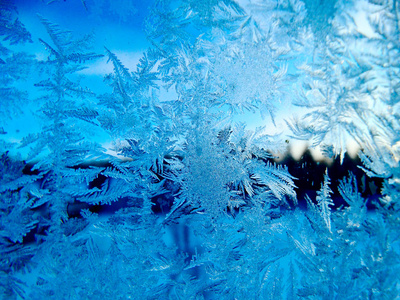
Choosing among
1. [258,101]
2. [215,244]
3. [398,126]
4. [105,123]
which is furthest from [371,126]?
[105,123]

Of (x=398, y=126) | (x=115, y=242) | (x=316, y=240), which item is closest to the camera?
(x=398, y=126)

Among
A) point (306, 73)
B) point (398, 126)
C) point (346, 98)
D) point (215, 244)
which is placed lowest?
point (215, 244)

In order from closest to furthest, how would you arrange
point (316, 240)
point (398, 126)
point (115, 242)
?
point (398, 126) → point (316, 240) → point (115, 242)

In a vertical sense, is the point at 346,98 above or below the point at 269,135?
above


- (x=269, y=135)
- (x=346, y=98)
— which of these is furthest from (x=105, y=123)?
(x=346, y=98)

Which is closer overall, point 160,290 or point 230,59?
point 230,59

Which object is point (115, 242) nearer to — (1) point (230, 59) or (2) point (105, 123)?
(2) point (105, 123)
